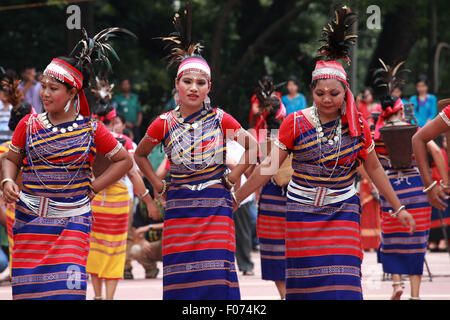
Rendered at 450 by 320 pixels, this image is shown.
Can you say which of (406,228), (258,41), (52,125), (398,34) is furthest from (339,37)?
(398,34)

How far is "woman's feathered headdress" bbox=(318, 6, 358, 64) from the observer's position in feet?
23.7

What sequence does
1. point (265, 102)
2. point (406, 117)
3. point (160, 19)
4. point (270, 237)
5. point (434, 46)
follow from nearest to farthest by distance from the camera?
point (270, 237) < point (265, 102) < point (406, 117) < point (160, 19) < point (434, 46)

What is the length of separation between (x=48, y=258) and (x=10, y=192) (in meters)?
0.54

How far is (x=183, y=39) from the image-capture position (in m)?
7.86

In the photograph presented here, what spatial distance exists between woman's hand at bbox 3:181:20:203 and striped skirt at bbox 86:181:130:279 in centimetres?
377

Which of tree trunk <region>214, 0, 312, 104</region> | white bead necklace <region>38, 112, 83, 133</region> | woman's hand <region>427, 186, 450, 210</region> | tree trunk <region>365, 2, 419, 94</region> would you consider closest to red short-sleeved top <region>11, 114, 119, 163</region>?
white bead necklace <region>38, 112, 83, 133</region>

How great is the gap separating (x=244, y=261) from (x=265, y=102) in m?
4.09

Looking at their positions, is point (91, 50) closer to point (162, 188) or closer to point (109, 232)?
point (162, 188)

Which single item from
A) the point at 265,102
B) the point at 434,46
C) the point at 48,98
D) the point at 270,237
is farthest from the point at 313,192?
the point at 434,46

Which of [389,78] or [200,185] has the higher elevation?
[389,78]

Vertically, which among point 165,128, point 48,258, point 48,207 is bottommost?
point 48,258

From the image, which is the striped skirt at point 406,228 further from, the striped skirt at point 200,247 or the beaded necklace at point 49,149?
the beaded necklace at point 49,149

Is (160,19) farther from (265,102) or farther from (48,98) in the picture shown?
(48,98)

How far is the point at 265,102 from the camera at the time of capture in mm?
10633
